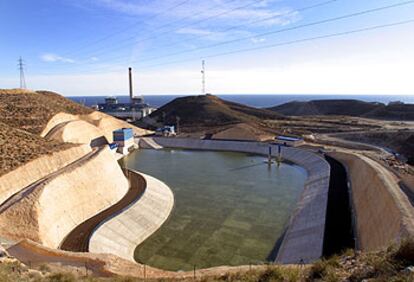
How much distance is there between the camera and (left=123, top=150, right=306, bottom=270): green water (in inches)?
738

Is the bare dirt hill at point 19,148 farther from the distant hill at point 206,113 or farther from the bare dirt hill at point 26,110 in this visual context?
the distant hill at point 206,113

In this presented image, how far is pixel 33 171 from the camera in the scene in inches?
917

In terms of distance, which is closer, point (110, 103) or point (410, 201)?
point (410, 201)

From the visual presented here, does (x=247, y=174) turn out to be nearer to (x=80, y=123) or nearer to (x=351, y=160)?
(x=351, y=160)

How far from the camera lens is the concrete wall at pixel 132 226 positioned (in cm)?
1822

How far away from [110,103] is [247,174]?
101 m

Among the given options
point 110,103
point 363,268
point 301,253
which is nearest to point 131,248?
point 301,253

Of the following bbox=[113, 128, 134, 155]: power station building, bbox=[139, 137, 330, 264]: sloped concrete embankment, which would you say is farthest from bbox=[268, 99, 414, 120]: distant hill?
bbox=[113, 128, 134, 155]: power station building

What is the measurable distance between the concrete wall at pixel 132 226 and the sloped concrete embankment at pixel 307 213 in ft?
33.0

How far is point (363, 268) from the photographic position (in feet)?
28.0

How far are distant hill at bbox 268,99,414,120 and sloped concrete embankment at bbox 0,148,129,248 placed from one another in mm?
81683

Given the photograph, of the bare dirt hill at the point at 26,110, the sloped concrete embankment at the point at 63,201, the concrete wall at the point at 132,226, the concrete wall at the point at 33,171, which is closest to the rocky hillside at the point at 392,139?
the concrete wall at the point at 132,226

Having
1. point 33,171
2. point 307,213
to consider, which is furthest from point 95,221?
point 307,213

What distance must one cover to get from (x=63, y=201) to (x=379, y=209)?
2258 cm
